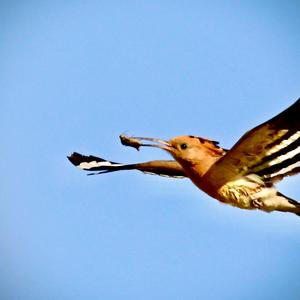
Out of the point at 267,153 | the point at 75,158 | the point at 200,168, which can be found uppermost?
the point at 75,158

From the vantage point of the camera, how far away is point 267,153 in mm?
3682

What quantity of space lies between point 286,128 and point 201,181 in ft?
1.94

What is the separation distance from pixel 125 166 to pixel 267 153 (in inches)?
42.5

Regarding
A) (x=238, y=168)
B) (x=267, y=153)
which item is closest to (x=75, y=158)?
(x=238, y=168)

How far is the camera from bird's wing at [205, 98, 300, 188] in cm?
344

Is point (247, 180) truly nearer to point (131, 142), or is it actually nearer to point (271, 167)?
point (271, 167)

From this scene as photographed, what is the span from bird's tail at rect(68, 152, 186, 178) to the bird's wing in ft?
1.57

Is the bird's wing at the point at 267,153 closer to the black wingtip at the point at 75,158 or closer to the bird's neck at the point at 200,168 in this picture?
the bird's neck at the point at 200,168

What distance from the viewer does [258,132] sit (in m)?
3.51

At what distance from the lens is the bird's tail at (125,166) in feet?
14.2

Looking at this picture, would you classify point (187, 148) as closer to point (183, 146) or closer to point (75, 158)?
point (183, 146)

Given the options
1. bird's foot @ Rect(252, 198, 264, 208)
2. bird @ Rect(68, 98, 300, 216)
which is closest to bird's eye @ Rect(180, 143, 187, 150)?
bird @ Rect(68, 98, 300, 216)

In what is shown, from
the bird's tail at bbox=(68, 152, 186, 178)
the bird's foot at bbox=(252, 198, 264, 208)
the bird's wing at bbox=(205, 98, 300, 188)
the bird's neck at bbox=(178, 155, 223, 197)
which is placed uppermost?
the bird's tail at bbox=(68, 152, 186, 178)

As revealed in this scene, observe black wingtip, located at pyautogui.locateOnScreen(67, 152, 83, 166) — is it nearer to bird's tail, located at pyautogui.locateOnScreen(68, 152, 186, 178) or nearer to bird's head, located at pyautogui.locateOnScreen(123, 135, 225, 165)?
bird's tail, located at pyautogui.locateOnScreen(68, 152, 186, 178)
